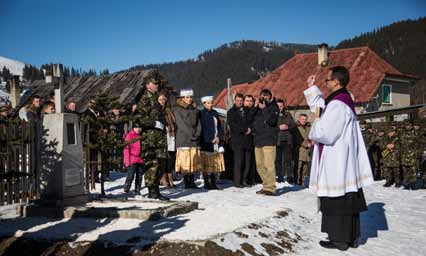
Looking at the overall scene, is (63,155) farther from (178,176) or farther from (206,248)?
(178,176)

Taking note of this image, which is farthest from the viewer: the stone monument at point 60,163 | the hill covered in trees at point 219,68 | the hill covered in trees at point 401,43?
the hill covered in trees at point 219,68

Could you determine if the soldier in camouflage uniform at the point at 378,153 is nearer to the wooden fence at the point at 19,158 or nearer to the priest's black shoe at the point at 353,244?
the priest's black shoe at the point at 353,244

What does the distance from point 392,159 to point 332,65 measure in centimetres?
2346

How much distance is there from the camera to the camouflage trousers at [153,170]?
792cm

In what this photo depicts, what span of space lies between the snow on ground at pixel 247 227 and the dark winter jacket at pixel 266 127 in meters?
1.30

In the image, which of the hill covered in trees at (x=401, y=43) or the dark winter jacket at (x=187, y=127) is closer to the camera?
the dark winter jacket at (x=187, y=127)

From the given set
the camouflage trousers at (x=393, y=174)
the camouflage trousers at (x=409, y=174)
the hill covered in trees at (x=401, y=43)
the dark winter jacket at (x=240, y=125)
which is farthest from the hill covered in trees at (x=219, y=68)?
the dark winter jacket at (x=240, y=125)

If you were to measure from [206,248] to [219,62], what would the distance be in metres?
76.4

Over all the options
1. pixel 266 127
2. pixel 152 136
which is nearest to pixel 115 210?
pixel 152 136

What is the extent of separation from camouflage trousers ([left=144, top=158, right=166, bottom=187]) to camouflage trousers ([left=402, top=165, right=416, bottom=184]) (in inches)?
259

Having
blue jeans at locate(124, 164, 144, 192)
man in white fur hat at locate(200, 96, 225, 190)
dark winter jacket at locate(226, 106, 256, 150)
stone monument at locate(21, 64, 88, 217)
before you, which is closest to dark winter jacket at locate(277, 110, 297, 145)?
dark winter jacket at locate(226, 106, 256, 150)

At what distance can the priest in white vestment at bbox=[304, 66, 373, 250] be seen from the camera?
231 inches

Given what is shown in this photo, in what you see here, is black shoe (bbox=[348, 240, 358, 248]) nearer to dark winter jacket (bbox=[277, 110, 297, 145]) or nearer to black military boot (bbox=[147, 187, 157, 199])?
black military boot (bbox=[147, 187, 157, 199])

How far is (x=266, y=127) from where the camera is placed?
9.88m
